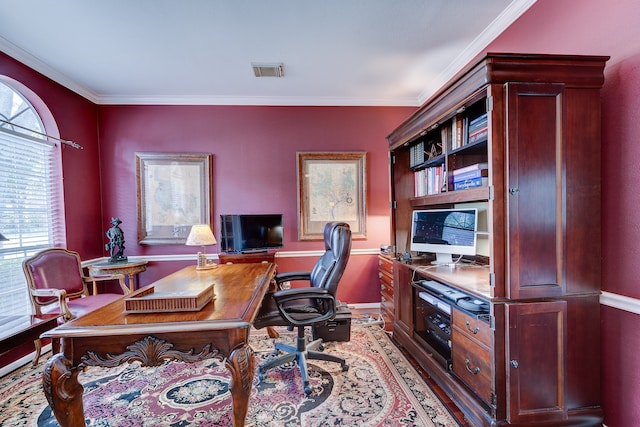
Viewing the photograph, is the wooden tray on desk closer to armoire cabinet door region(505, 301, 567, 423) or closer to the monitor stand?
armoire cabinet door region(505, 301, 567, 423)

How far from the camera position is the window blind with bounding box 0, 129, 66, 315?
232 cm

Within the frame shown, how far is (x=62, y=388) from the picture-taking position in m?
1.24

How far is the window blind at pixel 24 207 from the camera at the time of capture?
232cm

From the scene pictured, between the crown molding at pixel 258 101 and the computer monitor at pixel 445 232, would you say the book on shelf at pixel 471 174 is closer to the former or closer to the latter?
the computer monitor at pixel 445 232

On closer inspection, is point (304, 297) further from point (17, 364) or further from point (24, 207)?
point (24, 207)

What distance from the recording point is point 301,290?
1874 mm

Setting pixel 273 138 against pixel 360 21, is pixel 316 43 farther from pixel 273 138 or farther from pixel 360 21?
pixel 273 138

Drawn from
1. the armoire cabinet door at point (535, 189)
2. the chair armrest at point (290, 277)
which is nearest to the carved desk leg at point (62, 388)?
the chair armrest at point (290, 277)

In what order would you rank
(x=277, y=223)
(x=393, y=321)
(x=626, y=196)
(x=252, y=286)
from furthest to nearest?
(x=277, y=223)
(x=393, y=321)
(x=252, y=286)
(x=626, y=196)

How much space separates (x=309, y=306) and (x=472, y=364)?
111 cm

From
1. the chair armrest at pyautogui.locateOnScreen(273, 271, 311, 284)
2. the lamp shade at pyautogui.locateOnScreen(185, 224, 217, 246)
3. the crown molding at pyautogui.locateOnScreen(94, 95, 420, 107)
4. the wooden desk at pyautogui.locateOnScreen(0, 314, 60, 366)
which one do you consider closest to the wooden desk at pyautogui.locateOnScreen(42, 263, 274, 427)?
the wooden desk at pyautogui.locateOnScreen(0, 314, 60, 366)

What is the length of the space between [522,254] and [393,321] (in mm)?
1640

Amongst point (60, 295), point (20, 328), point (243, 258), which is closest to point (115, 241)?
point (60, 295)

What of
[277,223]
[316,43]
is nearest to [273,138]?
[277,223]
